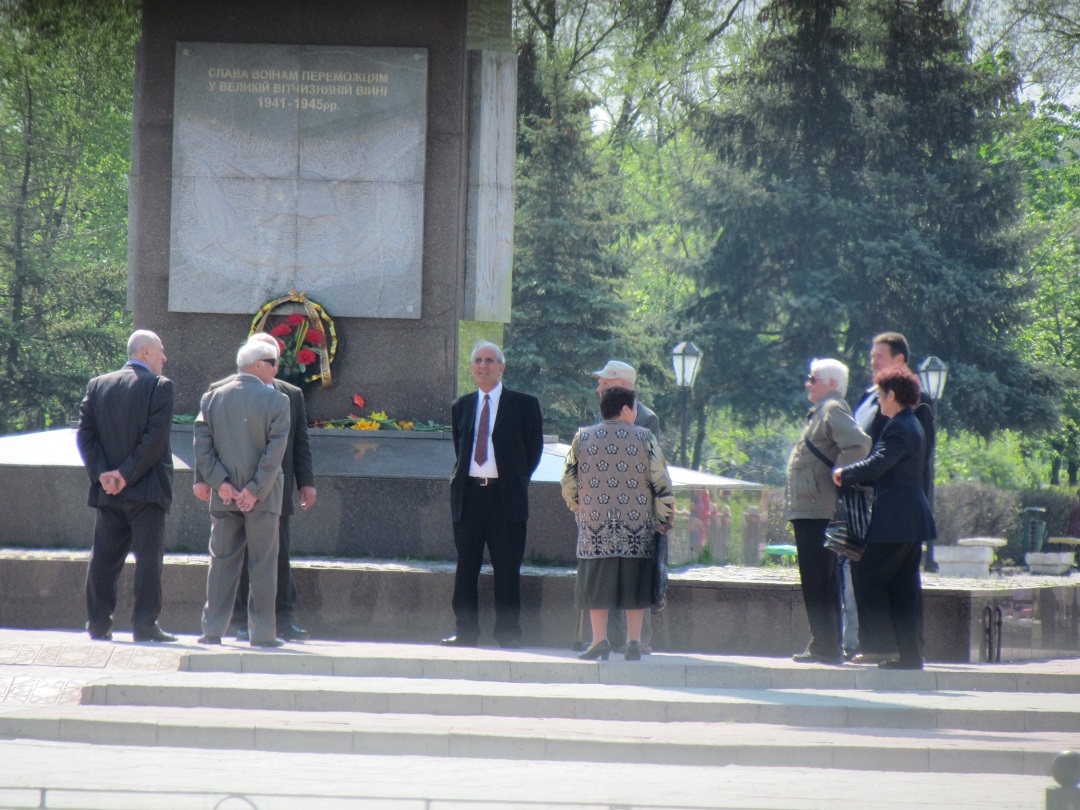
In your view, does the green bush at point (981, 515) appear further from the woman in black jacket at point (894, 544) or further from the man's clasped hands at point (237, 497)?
the man's clasped hands at point (237, 497)

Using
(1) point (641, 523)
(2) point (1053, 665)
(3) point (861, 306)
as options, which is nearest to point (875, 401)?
(1) point (641, 523)

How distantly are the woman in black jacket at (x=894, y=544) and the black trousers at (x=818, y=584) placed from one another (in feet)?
1.07

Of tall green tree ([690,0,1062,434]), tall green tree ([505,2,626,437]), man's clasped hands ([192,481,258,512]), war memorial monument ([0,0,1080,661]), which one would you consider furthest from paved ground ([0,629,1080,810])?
tall green tree ([690,0,1062,434])

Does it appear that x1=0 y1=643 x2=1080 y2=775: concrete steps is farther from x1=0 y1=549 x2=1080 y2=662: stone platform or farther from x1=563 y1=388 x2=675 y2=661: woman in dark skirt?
x1=0 y1=549 x2=1080 y2=662: stone platform

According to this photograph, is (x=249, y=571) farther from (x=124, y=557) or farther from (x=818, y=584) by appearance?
(x=818, y=584)

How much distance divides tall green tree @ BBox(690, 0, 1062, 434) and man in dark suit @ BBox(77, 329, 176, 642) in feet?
80.7

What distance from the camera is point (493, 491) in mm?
9586

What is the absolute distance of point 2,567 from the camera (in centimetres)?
984

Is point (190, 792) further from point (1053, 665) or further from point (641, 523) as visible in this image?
point (1053, 665)

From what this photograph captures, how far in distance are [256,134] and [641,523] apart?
16.6ft

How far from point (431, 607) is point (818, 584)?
8.16 feet

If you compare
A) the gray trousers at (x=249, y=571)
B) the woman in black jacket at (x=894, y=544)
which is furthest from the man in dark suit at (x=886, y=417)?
the gray trousers at (x=249, y=571)

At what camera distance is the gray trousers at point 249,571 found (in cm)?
884

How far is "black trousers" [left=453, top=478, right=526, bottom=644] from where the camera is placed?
948 cm
